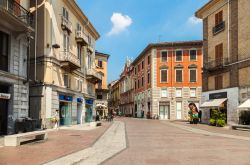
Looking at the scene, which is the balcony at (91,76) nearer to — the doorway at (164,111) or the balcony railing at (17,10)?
the balcony railing at (17,10)

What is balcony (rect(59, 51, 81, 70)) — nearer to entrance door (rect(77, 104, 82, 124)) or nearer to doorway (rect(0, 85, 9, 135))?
entrance door (rect(77, 104, 82, 124))

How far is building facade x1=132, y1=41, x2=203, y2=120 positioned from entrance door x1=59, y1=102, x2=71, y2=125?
28.4 meters

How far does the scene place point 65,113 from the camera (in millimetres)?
30719

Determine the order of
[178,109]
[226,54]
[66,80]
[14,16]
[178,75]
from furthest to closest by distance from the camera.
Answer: [178,75] < [178,109] < [226,54] < [66,80] < [14,16]

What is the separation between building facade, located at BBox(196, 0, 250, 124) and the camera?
30438 millimetres

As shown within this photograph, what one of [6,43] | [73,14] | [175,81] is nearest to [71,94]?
[73,14]

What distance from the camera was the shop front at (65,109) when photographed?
2952cm

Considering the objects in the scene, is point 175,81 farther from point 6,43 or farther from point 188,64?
point 6,43

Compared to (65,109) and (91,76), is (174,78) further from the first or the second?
(65,109)

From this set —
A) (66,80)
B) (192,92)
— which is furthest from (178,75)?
(66,80)

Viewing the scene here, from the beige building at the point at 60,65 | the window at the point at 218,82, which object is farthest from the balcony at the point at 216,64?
the beige building at the point at 60,65

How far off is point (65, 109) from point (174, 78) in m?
30.3

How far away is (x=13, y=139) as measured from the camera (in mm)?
13445

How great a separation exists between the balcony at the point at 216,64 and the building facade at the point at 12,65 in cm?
2038
